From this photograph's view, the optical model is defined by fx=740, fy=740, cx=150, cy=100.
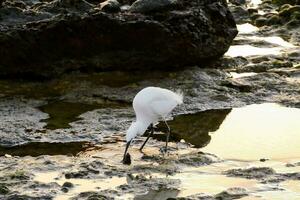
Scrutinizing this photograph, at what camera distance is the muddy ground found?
7.79 meters

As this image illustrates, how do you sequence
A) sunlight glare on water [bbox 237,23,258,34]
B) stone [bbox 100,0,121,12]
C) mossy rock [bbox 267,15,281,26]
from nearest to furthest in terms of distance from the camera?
stone [bbox 100,0,121,12]
sunlight glare on water [bbox 237,23,258,34]
mossy rock [bbox 267,15,281,26]

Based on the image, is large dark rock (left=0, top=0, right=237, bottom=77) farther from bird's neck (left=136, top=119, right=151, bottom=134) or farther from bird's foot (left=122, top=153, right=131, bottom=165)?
bird's foot (left=122, top=153, right=131, bottom=165)

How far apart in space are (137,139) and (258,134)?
1.64 metres

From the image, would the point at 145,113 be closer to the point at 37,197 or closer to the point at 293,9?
the point at 37,197

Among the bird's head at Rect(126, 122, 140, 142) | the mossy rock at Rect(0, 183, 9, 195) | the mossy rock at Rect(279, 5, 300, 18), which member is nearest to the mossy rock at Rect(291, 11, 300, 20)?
the mossy rock at Rect(279, 5, 300, 18)

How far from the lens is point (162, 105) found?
30.9 ft

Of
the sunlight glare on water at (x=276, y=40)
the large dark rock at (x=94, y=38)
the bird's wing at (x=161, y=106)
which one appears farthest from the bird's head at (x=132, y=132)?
the sunlight glare on water at (x=276, y=40)

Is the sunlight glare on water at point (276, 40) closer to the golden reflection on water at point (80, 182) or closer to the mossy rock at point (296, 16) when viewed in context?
the mossy rock at point (296, 16)

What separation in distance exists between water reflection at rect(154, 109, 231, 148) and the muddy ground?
0.01 metres

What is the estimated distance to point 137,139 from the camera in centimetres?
992

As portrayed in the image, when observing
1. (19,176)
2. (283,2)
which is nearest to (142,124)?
(19,176)

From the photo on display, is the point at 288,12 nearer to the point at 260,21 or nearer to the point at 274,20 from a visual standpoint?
the point at 274,20

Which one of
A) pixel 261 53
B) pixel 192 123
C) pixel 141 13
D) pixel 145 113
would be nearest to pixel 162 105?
pixel 145 113

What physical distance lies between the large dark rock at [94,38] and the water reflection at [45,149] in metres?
3.02
